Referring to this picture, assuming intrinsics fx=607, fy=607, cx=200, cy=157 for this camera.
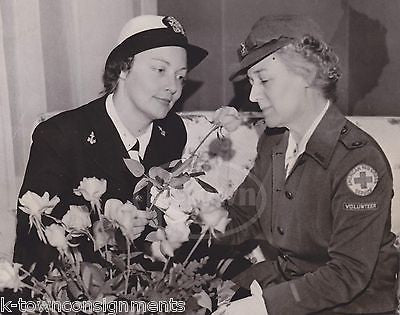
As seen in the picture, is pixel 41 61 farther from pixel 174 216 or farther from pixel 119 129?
pixel 174 216

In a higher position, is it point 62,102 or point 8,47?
point 8,47

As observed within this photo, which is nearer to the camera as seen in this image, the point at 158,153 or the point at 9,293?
the point at 9,293

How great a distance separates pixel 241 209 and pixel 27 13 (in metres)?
0.54

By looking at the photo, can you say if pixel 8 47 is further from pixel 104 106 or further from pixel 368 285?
pixel 368 285

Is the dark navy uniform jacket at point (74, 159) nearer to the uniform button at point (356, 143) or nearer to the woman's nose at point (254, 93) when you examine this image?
the woman's nose at point (254, 93)

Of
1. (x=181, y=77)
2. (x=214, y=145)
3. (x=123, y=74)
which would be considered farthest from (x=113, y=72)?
(x=214, y=145)

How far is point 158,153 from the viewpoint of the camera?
45.5 inches

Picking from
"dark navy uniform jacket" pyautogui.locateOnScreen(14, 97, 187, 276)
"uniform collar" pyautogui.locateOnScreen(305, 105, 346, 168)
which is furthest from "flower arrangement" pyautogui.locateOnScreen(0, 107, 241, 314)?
"uniform collar" pyautogui.locateOnScreen(305, 105, 346, 168)

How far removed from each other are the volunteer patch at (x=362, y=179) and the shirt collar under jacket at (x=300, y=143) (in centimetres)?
10

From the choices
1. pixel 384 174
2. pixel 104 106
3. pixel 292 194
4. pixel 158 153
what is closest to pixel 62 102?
pixel 104 106

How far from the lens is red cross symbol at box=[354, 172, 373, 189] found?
98 cm

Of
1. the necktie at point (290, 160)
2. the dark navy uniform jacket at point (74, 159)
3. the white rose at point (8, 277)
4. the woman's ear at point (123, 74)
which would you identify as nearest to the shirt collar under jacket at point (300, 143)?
the necktie at point (290, 160)

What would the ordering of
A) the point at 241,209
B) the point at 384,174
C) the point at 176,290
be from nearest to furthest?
the point at 176,290
the point at 384,174
the point at 241,209

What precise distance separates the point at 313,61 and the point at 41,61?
1.71ft
